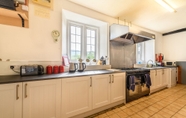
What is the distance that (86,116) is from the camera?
1.81 m

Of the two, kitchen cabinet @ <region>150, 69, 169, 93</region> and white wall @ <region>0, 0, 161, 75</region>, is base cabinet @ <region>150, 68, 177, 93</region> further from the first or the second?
white wall @ <region>0, 0, 161, 75</region>

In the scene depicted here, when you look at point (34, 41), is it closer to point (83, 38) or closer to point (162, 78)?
point (83, 38)

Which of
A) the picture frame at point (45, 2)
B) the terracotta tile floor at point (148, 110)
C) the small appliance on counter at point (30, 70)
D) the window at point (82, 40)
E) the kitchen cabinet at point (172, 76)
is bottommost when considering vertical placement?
the terracotta tile floor at point (148, 110)

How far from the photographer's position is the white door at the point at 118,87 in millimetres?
2105

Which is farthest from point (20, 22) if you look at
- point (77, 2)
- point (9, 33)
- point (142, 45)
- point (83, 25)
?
point (142, 45)

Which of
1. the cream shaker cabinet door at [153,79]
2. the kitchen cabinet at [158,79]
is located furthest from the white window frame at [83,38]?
the kitchen cabinet at [158,79]

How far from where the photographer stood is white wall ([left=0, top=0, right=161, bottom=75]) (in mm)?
1546

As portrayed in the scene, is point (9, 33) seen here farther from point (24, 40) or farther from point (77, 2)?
point (77, 2)

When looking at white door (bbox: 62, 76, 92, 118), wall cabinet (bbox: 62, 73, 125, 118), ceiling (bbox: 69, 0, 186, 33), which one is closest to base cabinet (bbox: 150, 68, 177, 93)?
wall cabinet (bbox: 62, 73, 125, 118)

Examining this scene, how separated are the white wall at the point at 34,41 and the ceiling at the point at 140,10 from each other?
2.17 feet

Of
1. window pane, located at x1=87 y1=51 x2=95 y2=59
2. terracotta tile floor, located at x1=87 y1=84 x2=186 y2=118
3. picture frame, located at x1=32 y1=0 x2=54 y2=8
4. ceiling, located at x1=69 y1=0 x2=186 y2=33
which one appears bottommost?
terracotta tile floor, located at x1=87 y1=84 x2=186 y2=118

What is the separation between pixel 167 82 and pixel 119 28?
125 inches

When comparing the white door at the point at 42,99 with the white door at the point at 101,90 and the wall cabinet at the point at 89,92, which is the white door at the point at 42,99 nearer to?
the wall cabinet at the point at 89,92

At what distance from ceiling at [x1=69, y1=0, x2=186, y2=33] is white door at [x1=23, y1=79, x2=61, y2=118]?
193 centimetres
